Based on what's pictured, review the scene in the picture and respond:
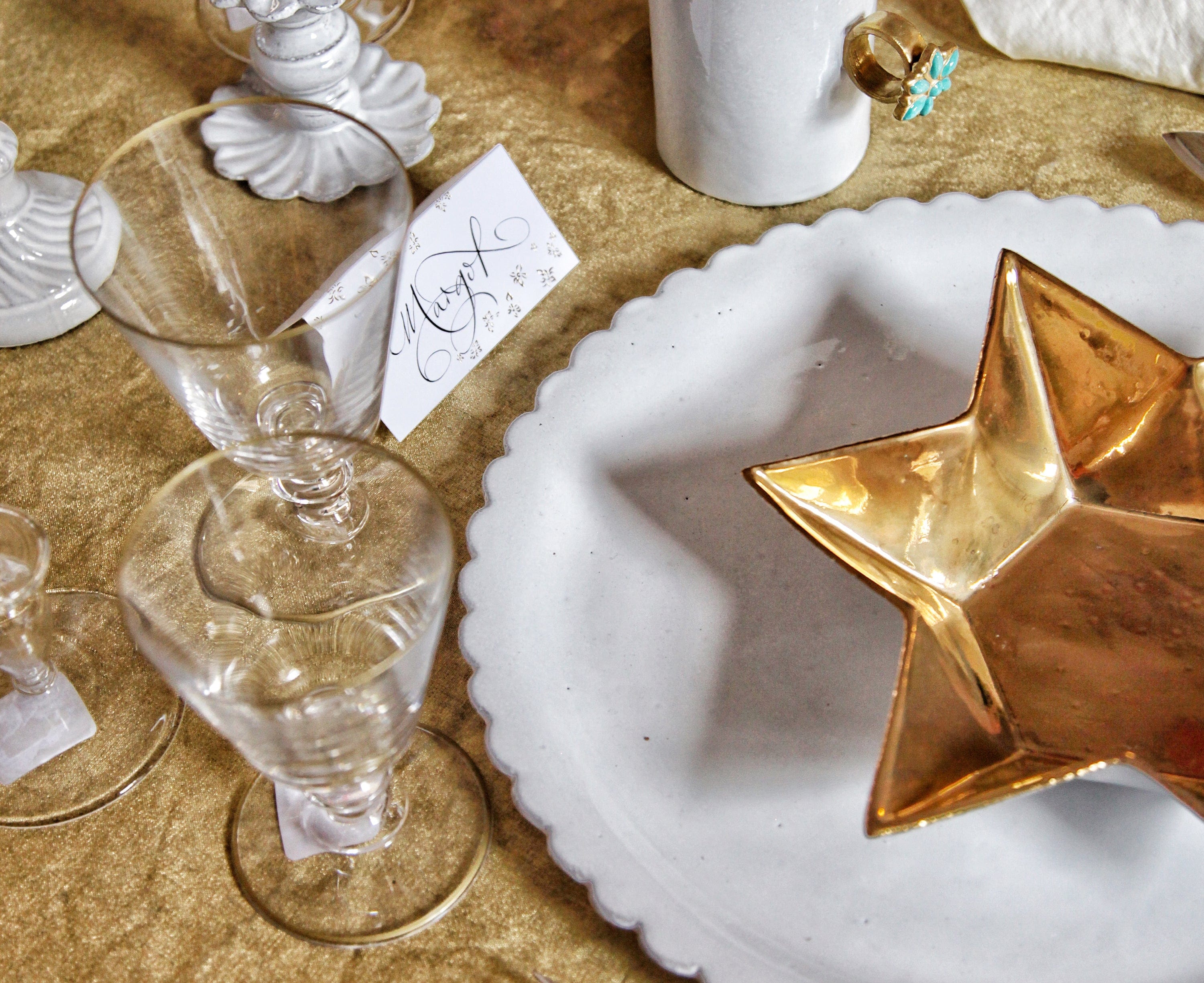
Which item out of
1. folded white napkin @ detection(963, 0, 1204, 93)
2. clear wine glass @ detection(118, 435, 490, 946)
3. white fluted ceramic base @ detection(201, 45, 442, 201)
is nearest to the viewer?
clear wine glass @ detection(118, 435, 490, 946)

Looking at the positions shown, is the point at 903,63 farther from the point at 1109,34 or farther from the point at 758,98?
the point at 1109,34

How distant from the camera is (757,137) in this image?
493mm

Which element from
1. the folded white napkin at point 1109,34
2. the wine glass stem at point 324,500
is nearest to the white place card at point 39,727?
the wine glass stem at point 324,500

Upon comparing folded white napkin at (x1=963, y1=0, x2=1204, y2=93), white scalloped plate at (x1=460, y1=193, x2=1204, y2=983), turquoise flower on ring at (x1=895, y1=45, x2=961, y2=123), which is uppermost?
turquoise flower on ring at (x1=895, y1=45, x2=961, y2=123)

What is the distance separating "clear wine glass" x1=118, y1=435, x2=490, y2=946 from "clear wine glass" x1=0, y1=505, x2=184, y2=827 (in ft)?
0.15

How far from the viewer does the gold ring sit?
0.44m

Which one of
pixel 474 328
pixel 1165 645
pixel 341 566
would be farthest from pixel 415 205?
pixel 1165 645

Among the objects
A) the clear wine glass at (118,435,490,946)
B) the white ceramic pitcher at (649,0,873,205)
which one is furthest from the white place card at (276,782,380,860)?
the white ceramic pitcher at (649,0,873,205)

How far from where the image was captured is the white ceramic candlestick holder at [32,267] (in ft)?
1.61

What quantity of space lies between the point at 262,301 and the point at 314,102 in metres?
0.12

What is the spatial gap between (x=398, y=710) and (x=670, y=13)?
294mm

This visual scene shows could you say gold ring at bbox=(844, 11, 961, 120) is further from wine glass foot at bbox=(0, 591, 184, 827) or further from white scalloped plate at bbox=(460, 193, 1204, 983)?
wine glass foot at bbox=(0, 591, 184, 827)

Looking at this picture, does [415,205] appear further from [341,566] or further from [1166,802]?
[1166,802]

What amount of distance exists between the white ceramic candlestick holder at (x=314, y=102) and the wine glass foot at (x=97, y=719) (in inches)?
6.8
